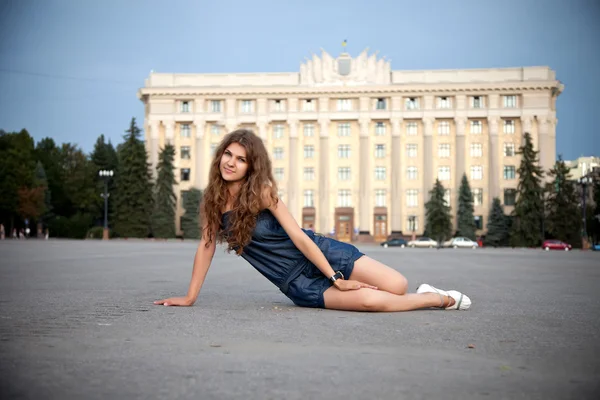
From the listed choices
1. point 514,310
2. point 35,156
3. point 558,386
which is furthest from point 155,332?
point 35,156

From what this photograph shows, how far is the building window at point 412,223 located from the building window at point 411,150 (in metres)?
6.96

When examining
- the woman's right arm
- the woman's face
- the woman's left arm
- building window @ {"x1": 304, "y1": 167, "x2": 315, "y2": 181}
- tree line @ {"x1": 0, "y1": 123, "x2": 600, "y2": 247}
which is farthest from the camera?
building window @ {"x1": 304, "y1": 167, "x2": 315, "y2": 181}

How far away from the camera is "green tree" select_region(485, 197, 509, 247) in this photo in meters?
69.0

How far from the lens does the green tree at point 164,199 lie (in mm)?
70938

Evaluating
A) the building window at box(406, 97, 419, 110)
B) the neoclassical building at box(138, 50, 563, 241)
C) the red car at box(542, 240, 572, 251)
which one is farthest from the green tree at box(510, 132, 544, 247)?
the building window at box(406, 97, 419, 110)

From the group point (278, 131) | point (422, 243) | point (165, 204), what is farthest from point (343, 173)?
point (165, 204)

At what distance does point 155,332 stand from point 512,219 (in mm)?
69113

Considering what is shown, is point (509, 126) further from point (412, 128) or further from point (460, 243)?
point (460, 243)

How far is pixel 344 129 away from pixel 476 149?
15.0m

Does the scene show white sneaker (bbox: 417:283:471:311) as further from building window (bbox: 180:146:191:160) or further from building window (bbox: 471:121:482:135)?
building window (bbox: 180:146:191:160)

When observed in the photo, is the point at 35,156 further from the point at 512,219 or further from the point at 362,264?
the point at 362,264

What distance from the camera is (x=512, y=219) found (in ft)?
228

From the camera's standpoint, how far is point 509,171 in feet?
245

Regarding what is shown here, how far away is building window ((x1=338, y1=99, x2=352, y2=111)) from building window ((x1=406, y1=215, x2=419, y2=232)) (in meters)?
14.1
